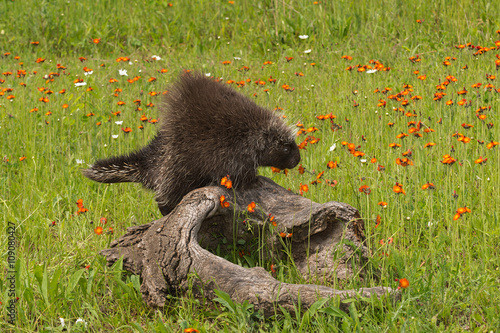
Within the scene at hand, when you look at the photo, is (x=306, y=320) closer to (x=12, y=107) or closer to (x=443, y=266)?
(x=443, y=266)

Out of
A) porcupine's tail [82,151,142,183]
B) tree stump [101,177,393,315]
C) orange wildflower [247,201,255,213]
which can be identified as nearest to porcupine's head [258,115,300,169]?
tree stump [101,177,393,315]

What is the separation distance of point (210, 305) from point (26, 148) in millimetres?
3235

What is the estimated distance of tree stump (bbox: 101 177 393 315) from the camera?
277 cm

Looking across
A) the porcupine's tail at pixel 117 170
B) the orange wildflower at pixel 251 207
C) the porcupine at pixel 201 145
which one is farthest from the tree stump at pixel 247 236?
the porcupine's tail at pixel 117 170

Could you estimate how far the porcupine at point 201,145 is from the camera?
11.3 ft

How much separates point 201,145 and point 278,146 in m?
0.60

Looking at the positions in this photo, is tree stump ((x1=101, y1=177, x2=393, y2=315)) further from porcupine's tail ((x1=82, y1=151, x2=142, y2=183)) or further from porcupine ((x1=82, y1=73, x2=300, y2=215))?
porcupine's tail ((x1=82, y1=151, x2=142, y2=183))

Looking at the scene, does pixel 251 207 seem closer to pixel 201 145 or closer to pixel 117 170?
pixel 201 145

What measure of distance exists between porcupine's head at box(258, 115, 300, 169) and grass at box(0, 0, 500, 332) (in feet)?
0.87

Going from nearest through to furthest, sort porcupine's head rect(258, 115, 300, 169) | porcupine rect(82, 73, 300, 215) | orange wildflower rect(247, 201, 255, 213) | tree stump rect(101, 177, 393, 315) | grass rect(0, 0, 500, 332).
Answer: tree stump rect(101, 177, 393, 315), grass rect(0, 0, 500, 332), orange wildflower rect(247, 201, 255, 213), porcupine rect(82, 73, 300, 215), porcupine's head rect(258, 115, 300, 169)

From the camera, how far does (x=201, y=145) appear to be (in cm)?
343

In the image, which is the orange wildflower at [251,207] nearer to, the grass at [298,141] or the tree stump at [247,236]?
the tree stump at [247,236]

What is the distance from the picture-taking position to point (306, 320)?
2.63 m

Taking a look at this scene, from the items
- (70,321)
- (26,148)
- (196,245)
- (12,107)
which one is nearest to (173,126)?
(196,245)
